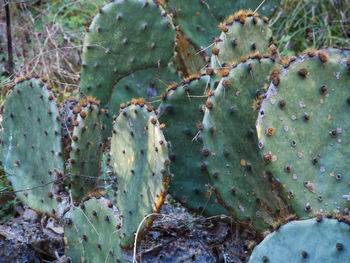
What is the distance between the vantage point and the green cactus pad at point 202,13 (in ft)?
7.93

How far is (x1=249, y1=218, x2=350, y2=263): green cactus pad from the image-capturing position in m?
1.17

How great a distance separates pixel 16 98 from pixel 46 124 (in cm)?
24

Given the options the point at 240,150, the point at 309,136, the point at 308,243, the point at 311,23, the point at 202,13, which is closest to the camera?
the point at 308,243

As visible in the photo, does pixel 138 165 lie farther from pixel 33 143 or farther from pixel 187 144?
pixel 33 143

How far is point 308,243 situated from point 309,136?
1.19 feet

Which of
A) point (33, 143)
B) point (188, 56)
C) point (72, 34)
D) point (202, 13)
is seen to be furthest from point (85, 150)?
point (72, 34)

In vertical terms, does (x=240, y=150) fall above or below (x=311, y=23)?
below

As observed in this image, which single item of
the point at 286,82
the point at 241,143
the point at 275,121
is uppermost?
the point at 286,82

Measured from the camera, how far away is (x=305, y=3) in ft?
12.2

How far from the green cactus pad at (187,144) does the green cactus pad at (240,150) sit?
197 millimetres

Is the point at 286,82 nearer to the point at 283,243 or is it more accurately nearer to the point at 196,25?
the point at 283,243

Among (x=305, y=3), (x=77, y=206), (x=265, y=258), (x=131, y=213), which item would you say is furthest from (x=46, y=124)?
(x=305, y=3)

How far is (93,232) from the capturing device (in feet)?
5.95

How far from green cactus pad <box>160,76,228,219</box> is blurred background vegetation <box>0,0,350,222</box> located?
5.09ft
